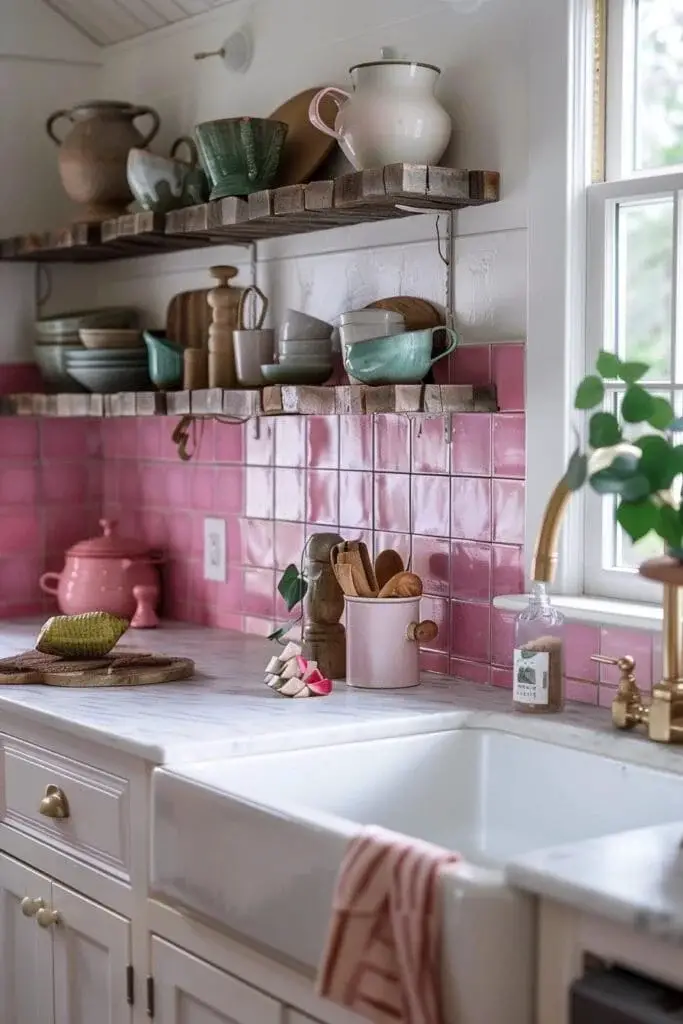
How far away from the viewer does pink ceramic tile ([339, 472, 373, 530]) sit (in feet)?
9.65

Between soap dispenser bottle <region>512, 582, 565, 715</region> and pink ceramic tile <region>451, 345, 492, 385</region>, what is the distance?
1.44 ft

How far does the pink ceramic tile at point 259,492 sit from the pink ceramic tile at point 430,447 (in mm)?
492

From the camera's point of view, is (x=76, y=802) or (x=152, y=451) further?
(x=152, y=451)

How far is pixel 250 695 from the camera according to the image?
259 centimetres

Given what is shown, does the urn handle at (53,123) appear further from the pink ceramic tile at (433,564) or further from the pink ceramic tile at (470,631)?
the pink ceramic tile at (470,631)

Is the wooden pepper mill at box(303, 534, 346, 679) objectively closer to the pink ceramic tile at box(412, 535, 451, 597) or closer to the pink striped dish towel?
the pink ceramic tile at box(412, 535, 451, 597)

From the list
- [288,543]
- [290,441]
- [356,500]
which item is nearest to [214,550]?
[288,543]

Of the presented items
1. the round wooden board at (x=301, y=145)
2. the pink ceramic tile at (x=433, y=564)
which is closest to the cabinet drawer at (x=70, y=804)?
the pink ceramic tile at (x=433, y=564)

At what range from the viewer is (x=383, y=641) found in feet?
8.67

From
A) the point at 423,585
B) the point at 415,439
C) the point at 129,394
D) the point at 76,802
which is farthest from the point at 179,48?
the point at 76,802

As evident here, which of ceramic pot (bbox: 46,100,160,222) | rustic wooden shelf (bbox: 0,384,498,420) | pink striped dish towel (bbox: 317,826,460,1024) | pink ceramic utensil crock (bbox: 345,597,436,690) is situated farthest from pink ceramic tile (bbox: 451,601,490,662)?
ceramic pot (bbox: 46,100,160,222)

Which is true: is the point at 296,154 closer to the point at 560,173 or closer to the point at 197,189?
the point at 197,189

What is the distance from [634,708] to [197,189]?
4.93 feet

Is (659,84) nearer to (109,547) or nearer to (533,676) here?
(533,676)
